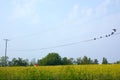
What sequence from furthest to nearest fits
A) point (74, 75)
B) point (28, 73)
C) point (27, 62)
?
1. point (27, 62)
2. point (28, 73)
3. point (74, 75)

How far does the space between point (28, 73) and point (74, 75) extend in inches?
98.0

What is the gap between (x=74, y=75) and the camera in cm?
1352

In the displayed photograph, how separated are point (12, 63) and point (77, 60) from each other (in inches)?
1047

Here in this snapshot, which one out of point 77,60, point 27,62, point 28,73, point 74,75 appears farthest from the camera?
point 77,60

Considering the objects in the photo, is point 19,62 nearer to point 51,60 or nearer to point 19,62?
point 19,62

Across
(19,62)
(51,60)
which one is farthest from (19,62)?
(51,60)

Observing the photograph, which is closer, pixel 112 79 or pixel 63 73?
pixel 63 73

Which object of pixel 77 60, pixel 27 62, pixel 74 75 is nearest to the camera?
pixel 74 75

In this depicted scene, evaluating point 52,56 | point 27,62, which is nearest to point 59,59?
point 52,56

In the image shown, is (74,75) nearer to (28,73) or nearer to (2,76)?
(28,73)

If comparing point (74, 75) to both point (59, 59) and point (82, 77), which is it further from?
point (59, 59)

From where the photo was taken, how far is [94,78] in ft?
48.4

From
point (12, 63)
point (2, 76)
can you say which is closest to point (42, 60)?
point (12, 63)

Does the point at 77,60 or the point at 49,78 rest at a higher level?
the point at 77,60
